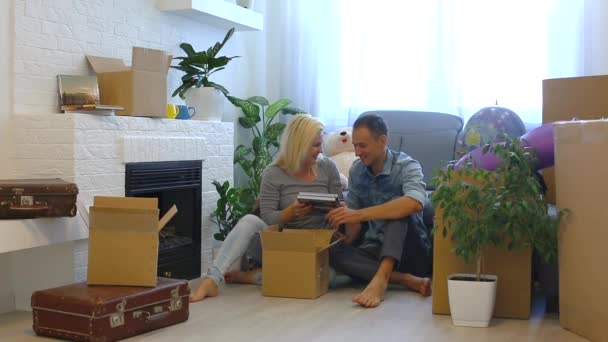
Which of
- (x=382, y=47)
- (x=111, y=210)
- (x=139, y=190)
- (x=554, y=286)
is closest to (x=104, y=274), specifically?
(x=111, y=210)

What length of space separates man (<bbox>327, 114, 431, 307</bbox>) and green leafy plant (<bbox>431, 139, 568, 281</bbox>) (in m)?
0.53

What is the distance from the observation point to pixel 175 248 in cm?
423

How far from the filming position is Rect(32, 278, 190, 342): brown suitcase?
2.82 metres

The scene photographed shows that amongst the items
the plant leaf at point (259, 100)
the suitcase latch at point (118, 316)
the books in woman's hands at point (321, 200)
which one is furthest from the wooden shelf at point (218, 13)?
the suitcase latch at point (118, 316)

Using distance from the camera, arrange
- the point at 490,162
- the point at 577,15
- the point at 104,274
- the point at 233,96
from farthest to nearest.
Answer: the point at 233,96
the point at 577,15
the point at 490,162
the point at 104,274

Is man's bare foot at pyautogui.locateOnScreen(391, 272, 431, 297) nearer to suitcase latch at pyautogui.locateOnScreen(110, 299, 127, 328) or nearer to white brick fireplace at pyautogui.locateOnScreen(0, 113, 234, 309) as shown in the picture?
white brick fireplace at pyautogui.locateOnScreen(0, 113, 234, 309)

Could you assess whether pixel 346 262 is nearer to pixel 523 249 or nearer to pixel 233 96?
pixel 523 249

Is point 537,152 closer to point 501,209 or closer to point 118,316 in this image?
point 501,209

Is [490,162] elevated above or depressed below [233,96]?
below

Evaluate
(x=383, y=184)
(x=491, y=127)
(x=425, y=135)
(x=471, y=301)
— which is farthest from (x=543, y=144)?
(x=425, y=135)

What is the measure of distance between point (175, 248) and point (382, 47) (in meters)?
2.20

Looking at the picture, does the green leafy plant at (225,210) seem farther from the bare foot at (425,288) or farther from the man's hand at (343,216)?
the bare foot at (425,288)

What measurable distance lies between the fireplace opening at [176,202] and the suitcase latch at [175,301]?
35.8 inches

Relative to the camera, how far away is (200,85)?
464cm
